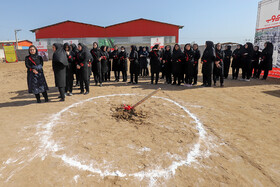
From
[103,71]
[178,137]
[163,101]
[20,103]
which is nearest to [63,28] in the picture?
[103,71]

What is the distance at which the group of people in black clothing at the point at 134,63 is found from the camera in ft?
18.1

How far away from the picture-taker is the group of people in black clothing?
5523mm

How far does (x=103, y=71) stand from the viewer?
901cm

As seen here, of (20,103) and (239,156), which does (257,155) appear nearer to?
(239,156)

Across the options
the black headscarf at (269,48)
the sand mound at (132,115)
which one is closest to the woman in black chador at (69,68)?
the sand mound at (132,115)

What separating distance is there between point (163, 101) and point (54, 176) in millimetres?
4193

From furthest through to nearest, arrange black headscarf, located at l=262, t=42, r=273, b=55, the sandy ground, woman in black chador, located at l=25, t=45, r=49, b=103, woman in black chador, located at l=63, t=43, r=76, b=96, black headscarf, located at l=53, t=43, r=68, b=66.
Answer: black headscarf, located at l=262, t=42, r=273, b=55, woman in black chador, located at l=63, t=43, r=76, b=96, black headscarf, located at l=53, t=43, r=68, b=66, woman in black chador, located at l=25, t=45, r=49, b=103, the sandy ground

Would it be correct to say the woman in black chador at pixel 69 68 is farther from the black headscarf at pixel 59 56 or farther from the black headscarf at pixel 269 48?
the black headscarf at pixel 269 48

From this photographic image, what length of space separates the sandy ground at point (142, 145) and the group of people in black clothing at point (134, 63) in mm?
1196

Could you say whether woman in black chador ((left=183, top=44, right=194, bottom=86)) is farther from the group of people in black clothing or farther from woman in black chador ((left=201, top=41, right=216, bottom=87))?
woman in black chador ((left=201, top=41, right=216, bottom=87))

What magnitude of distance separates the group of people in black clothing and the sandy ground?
120cm

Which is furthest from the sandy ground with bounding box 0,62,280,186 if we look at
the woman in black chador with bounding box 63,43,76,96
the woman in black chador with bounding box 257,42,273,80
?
the woman in black chador with bounding box 257,42,273,80

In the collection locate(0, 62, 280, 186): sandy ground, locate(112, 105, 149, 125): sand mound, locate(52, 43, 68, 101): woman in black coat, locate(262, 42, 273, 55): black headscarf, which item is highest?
locate(262, 42, 273, 55): black headscarf

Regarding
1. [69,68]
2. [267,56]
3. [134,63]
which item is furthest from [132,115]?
[267,56]
